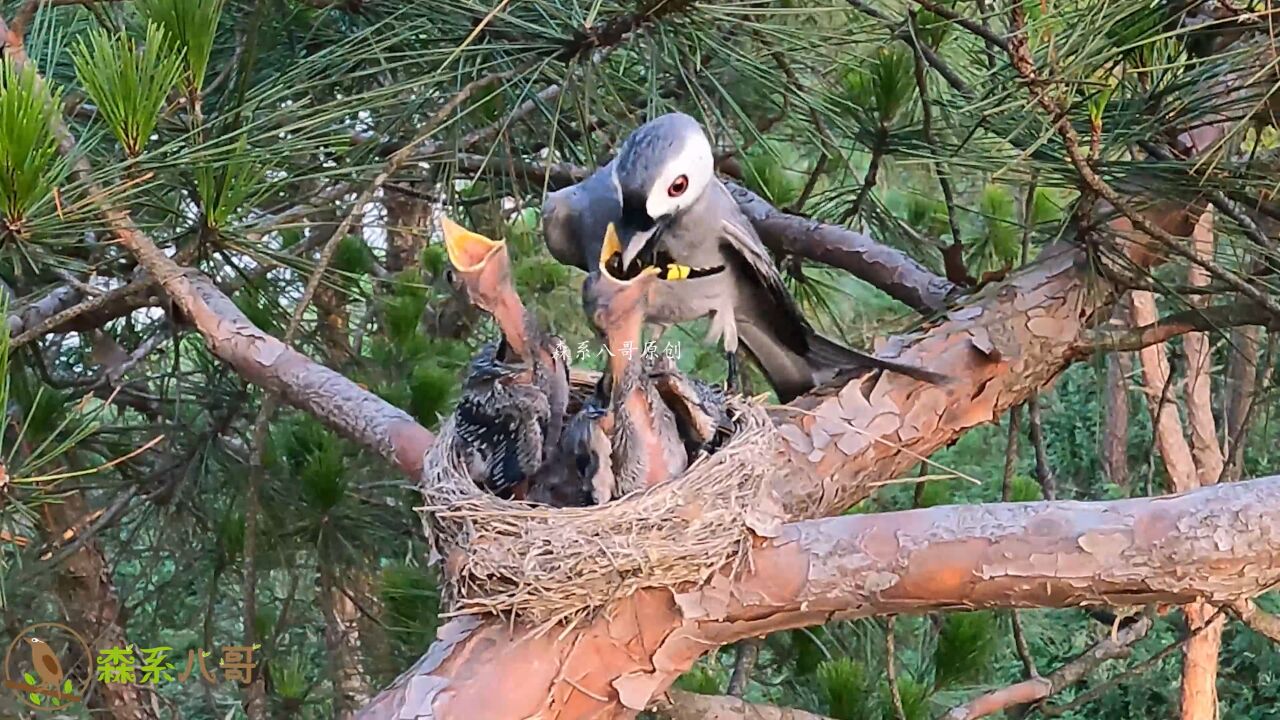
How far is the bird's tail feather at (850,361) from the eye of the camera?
1035 millimetres

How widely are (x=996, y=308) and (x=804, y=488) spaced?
0.93 ft

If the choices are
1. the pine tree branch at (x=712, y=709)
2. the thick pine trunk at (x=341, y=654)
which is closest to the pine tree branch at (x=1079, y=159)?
the pine tree branch at (x=712, y=709)

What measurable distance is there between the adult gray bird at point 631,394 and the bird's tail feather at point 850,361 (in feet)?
0.92

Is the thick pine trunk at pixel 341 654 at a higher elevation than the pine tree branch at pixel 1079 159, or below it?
below

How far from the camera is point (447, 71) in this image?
37.4 inches

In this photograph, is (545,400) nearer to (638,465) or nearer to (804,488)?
(638,465)

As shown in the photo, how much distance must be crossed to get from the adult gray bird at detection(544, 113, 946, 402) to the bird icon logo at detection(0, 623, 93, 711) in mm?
743

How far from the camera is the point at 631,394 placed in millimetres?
781

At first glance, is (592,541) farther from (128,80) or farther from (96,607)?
(96,607)

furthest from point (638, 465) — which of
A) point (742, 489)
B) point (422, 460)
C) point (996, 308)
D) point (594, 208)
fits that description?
point (996, 308)

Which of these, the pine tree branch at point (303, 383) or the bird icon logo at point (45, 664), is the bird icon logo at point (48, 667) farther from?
the pine tree branch at point (303, 383)

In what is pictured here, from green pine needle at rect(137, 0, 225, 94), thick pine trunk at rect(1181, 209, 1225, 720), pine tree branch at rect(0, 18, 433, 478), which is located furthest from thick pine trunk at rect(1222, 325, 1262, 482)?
green pine needle at rect(137, 0, 225, 94)

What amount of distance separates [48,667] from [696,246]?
0.88 m

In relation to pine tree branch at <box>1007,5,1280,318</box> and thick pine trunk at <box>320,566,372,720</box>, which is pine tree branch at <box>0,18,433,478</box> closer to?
thick pine trunk at <box>320,566,372,720</box>
